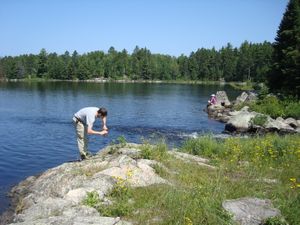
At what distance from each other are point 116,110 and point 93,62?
11778cm

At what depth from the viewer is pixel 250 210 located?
26.9ft

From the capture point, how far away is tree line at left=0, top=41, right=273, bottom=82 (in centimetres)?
14575

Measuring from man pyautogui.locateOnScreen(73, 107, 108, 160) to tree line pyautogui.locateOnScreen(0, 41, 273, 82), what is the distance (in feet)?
423

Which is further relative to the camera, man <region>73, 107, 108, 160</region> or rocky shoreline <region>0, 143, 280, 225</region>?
man <region>73, 107, 108, 160</region>

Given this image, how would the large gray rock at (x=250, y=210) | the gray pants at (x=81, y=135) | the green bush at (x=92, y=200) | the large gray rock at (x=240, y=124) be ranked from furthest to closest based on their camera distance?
the large gray rock at (x=240, y=124) → the gray pants at (x=81, y=135) → the green bush at (x=92, y=200) → the large gray rock at (x=250, y=210)

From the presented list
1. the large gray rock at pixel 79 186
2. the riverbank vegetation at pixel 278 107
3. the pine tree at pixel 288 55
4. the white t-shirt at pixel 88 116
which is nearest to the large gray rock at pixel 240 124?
the riverbank vegetation at pixel 278 107

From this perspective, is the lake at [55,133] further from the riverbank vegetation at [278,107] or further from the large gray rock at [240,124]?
the riverbank vegetation at [278,107]

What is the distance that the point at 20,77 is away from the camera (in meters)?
151

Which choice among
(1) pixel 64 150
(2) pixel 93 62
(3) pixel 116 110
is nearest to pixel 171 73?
(2) pixel 93 62

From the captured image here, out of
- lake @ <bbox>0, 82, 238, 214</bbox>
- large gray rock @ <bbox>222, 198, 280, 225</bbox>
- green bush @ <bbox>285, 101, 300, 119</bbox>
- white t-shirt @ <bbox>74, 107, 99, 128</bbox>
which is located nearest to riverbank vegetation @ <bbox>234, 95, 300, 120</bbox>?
green bush @ <bbox>285, 101, 300, 119</bbox>

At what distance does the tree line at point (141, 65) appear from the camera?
5738 inches

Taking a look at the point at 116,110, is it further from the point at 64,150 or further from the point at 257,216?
the point at 257,216

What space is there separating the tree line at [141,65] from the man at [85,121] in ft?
423

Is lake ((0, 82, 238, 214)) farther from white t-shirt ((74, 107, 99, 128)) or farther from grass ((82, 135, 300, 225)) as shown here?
grass ((82, 135, 300, 225))
